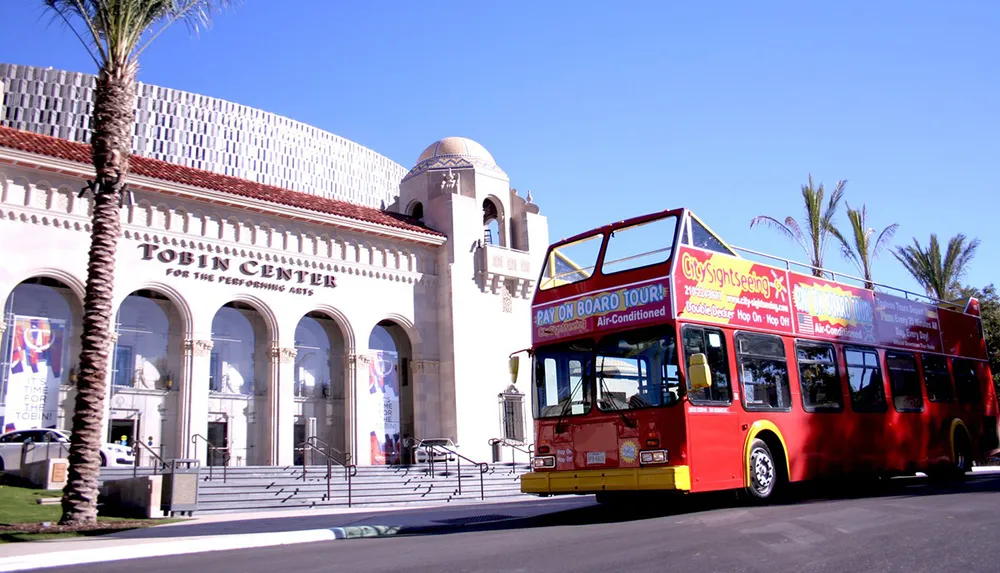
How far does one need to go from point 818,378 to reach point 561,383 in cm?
435

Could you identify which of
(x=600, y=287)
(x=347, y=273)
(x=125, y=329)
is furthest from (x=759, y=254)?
(x=125, y=329)

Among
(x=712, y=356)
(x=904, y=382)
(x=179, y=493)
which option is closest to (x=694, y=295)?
(x=712, y=356)

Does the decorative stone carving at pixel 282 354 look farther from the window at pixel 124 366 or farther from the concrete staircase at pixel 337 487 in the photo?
the window at pixel 124 366

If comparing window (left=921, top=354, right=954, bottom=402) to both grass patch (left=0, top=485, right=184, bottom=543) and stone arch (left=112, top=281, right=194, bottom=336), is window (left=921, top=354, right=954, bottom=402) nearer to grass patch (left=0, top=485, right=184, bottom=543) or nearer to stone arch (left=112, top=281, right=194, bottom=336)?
grass patch (left=0, top=485, right=184, bottom=543)

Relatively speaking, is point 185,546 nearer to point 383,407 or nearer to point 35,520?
point 35,520

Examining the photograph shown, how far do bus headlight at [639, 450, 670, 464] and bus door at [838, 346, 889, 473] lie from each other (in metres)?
4.30

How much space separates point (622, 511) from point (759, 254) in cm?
461

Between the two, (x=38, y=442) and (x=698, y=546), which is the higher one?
(x=38, y=442)

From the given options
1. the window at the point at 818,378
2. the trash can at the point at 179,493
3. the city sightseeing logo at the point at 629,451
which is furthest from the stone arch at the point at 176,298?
the window at the point at 818,378

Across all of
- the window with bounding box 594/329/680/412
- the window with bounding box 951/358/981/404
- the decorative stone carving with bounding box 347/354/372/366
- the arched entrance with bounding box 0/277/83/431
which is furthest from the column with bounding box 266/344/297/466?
the window with bounding box 951/358/981/404

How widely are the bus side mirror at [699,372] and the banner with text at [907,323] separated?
6.34m

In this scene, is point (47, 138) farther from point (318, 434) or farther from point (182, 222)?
point (318, 434)

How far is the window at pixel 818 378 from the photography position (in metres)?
12.8

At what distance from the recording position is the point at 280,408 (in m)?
26.1
